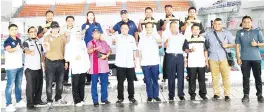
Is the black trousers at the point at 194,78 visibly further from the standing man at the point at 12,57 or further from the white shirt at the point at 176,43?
the standing man at the point at 12,57

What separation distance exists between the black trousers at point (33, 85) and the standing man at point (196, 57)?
8.42 ft

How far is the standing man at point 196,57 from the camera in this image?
5.70m

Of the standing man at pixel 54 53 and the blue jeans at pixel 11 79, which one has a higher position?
the standing man at pixel 54 53

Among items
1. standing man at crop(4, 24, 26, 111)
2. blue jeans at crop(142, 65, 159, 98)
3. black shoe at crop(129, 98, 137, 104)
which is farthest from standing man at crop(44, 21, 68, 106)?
blue jeans at crop(142, 65, 159, 98)

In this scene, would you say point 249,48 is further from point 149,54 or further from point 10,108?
point 10,108

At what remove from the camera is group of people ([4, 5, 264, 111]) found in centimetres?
552

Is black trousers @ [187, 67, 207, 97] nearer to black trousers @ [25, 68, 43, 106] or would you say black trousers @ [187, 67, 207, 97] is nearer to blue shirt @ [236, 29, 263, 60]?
blue shirt @ [236, 29, 263, 60]

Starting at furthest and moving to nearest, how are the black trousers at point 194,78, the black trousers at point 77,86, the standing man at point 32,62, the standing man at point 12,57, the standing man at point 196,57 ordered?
the black trousers at point 194,78 < the standing man at point 196,57 < the black trousers at point 77,86 < the standing man at point 32,62 < the standing man at point 12,57

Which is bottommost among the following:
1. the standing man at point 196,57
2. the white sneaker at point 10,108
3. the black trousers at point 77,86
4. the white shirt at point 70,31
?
the white sneaker at point 10,108

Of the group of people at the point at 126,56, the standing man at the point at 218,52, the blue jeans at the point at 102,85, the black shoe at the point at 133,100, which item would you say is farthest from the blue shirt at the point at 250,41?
the blue jeans at the point at 102,85

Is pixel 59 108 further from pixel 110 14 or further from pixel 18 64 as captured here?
pixel 110 14

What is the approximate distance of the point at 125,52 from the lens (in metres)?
5.66

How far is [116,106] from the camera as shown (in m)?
5.45

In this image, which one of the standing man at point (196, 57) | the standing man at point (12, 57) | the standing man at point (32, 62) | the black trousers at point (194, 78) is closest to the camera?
the standing man at point (12, 57)
